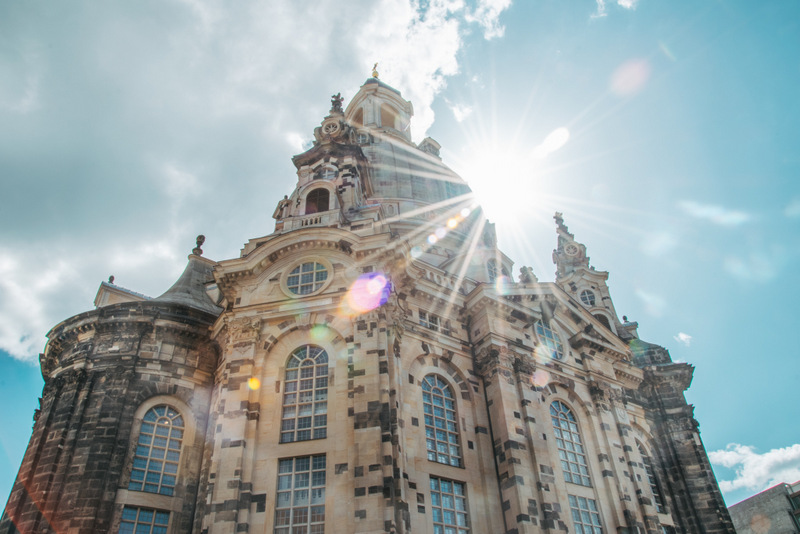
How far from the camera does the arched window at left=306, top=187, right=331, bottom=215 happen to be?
1305 inches

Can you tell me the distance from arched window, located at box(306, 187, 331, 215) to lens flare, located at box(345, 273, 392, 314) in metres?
7.82

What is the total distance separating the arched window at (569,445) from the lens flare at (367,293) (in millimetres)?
10452

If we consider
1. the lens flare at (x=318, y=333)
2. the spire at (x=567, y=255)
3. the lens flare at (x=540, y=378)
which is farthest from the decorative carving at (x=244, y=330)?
the spire at (x=567, y=255)

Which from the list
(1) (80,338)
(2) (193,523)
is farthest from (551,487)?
(1) (80,338)

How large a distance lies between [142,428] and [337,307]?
999 centimetres

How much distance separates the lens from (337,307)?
26.1 m

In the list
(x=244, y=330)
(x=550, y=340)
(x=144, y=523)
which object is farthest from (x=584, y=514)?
(x=144, y=523)

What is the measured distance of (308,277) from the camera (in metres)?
27.7

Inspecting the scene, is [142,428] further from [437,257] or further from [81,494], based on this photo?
[437,257]

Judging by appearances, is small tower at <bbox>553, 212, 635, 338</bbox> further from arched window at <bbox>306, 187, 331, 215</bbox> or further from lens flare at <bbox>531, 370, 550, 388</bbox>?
arched window at <bbox>306, 187, 331, 215</bbox>

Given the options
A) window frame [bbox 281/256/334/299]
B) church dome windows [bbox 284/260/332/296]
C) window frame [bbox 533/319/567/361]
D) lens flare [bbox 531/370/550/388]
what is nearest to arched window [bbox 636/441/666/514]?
window frame [bbox 533/319/567/361]

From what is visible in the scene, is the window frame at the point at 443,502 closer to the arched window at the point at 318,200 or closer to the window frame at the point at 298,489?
the window frame at the point at 298,489

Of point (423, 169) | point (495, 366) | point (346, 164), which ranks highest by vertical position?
point (423, 169)

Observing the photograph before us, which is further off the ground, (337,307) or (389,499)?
(337,307)
